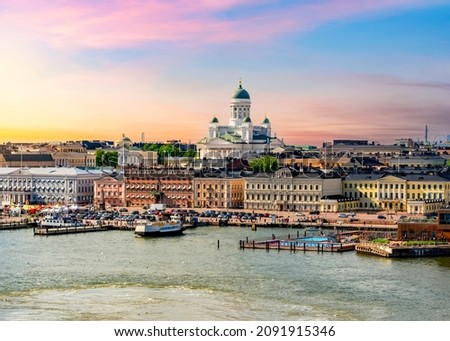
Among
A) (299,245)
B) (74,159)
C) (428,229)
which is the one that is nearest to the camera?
(428,229)

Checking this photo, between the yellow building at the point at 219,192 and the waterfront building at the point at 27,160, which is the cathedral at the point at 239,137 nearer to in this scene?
the waterfront building at the point at 27,160

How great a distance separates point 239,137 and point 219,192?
1416 cm

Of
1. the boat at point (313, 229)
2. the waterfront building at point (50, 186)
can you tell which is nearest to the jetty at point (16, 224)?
the boat at point (313, 229)

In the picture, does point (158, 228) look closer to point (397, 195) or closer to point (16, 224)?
point (16, 224)

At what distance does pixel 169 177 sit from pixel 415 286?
15.0 meters

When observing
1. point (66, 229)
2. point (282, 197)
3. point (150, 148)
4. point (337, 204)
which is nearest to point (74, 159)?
point (150, 148)

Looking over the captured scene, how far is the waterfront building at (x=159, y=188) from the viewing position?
2595 cm

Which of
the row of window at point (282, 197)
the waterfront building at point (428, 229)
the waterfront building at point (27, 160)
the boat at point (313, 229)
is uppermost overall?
the waterfront building at point (27, 160)

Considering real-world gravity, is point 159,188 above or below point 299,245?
above

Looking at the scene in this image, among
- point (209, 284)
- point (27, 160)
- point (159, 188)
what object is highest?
point (27, 160)

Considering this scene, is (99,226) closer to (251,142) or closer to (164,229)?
(164,229)

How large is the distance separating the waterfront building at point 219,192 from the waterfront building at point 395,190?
2417 mm

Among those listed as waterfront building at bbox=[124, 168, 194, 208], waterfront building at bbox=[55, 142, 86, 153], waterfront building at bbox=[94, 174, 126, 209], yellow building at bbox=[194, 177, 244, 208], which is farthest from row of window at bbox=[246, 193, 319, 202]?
waterfront building at bbox=[55, 142, 86, 153]

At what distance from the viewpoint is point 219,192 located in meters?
25.4
